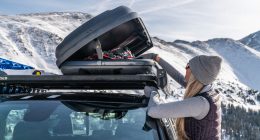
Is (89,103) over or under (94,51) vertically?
under

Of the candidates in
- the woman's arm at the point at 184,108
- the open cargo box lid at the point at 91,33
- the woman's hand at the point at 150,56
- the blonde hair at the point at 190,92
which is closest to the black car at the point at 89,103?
the open cargo box lid at the point at 91,33

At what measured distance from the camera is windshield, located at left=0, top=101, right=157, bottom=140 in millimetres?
3531

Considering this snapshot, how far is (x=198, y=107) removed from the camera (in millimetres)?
3121

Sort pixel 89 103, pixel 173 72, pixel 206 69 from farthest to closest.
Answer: pixel 173 72, pixel 89 103, pixel 206 69

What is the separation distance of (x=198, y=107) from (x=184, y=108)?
0.36ft

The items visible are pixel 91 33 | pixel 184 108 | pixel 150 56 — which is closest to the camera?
pixel 184 108

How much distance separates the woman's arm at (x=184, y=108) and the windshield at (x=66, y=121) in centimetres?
37

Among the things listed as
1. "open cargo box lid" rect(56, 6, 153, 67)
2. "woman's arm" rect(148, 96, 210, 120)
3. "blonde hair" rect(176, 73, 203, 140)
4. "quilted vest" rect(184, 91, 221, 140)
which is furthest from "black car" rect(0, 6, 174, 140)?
"woman's arm" rect(148, 96, 210, 120)

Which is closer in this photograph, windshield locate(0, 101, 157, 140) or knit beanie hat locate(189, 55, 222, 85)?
knit beanie hat locate(189, 55, 222, 85)

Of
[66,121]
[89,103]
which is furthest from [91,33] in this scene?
[66,121]

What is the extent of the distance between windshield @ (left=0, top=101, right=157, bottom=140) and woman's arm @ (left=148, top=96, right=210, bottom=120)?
37 centimetres

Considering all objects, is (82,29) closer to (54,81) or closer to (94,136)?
(54,81)

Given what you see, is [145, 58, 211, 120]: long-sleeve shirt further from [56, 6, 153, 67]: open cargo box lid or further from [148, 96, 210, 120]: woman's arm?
[56, 6, 153, 67]: open cargo box lid

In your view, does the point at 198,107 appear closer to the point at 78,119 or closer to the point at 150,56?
the point at 78,119
